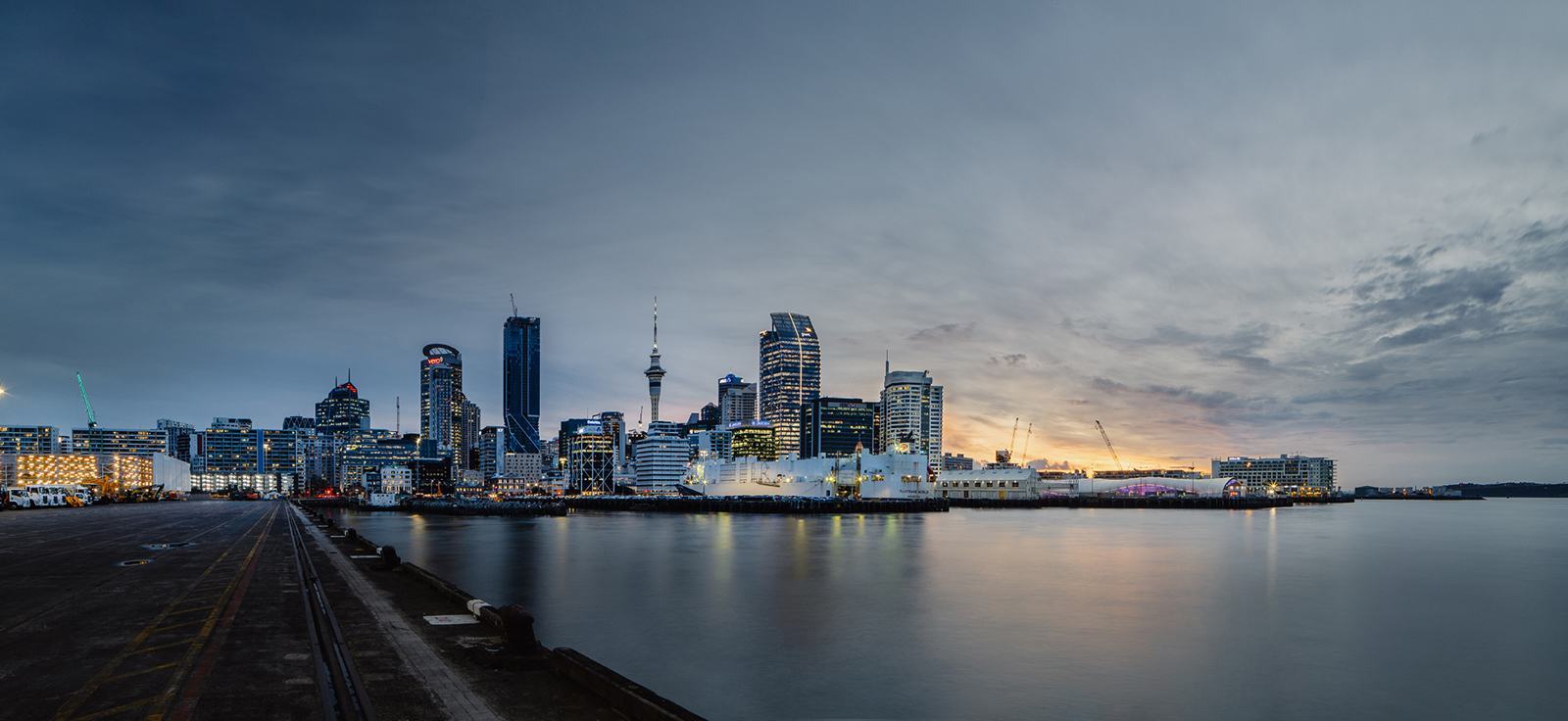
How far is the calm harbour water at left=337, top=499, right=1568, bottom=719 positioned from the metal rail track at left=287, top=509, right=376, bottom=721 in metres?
9.13

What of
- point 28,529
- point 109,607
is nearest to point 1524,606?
point 109,607

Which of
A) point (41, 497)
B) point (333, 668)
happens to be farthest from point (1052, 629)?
point (41, 497)

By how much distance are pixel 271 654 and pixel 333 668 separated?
212 centimetres

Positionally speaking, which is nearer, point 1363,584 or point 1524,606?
point 1524,606

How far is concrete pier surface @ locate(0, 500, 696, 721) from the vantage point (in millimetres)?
12484

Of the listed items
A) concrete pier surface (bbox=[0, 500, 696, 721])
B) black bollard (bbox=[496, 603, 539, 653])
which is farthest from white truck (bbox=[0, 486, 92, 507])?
black bollard (bbox=[496, 603, 539, 653])

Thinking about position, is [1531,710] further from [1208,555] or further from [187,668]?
[1208,555]

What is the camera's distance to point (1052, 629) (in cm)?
3622

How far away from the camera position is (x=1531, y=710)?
79.9 feet

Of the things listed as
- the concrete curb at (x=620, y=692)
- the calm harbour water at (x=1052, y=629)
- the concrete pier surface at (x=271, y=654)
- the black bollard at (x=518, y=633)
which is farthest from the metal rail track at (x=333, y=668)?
the calm harbour water at (x=1052, y=629)

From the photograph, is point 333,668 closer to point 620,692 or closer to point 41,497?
point 620,692

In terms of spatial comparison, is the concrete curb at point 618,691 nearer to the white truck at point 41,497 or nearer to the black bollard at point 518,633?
the black bollard at point 518,633

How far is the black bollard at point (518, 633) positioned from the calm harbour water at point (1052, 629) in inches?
282

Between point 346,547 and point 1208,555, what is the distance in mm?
74931
